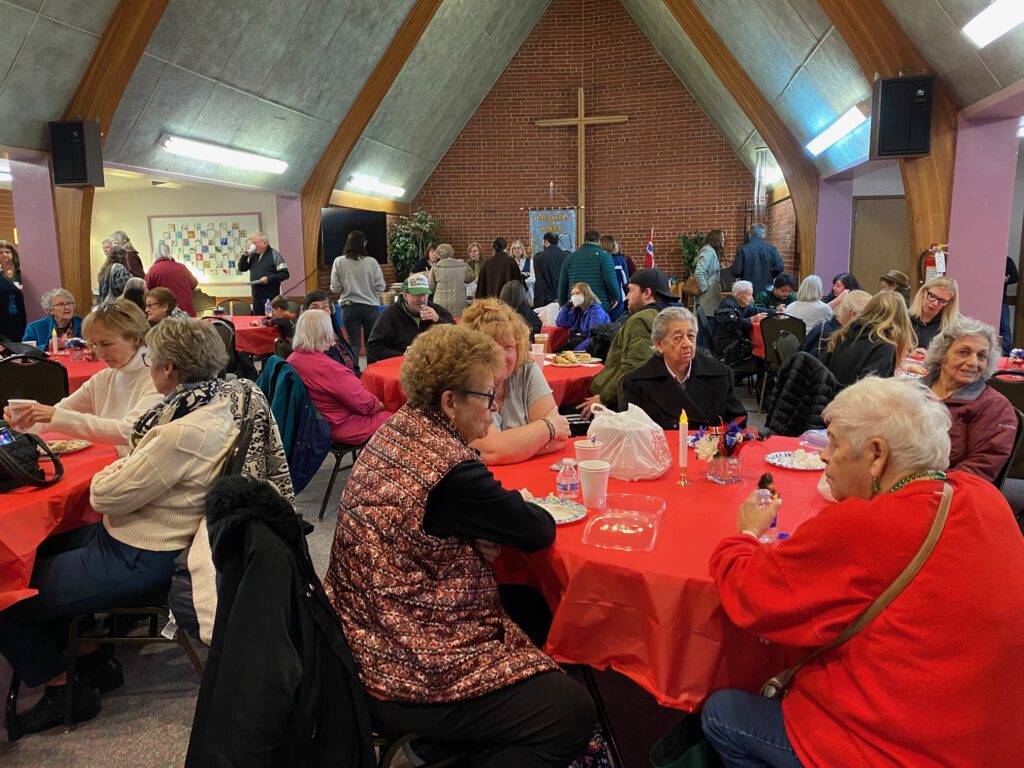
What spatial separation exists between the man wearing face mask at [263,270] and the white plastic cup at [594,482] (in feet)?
24.6

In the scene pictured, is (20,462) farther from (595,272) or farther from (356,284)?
(356,284)

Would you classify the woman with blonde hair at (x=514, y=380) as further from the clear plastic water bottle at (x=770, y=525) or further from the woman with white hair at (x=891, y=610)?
the woman with white hair at (x=891, y=610)

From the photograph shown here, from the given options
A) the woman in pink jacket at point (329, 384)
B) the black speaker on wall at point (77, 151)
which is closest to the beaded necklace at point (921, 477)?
the woman in pink jacket at point (329, 384)

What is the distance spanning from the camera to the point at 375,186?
1149 cm

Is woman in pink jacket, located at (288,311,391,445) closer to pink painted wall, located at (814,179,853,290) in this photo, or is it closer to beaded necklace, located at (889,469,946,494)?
beaded necklace, located at (889,469,946,494)

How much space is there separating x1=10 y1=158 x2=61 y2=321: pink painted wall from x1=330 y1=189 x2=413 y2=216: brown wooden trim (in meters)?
4.10

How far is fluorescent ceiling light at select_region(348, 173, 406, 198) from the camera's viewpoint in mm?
10930

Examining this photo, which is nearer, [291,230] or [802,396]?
[802,396]

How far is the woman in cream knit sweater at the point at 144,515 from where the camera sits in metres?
2.07

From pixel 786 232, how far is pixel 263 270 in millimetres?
7232

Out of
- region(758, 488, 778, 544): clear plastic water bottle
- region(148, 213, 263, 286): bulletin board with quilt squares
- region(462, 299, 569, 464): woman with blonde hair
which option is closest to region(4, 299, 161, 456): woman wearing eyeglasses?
region(462, 299, 569, 464): woman with blonde hair

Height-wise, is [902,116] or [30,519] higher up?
[902,116]

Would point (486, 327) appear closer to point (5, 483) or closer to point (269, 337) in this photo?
point (5, 483)

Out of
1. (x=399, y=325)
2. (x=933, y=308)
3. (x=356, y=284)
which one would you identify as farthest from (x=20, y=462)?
(x=356, y=284)
